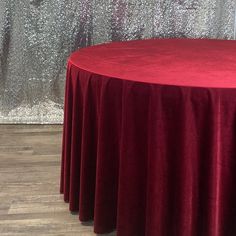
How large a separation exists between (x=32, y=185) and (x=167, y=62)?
911mm

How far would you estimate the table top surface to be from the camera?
139 centimetres

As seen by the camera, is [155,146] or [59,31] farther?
[59,31]

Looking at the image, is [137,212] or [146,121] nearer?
[146,121]

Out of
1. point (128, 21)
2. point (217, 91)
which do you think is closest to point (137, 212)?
point (217, 91)

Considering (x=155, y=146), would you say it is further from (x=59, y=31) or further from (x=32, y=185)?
(x=59, y=31)

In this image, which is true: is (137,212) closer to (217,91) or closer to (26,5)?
(217,91)

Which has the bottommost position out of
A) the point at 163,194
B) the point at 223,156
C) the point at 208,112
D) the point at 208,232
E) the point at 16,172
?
the point at 16,172

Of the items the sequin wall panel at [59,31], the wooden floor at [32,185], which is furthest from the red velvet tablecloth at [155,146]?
the sequin wall panel at [59,31]

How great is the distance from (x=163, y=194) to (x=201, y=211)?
0.15m

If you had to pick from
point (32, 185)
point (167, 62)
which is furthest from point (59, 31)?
point (167, 62)

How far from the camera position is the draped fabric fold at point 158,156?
4.29 ft

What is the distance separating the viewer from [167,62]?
1674mm

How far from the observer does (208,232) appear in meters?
1.41

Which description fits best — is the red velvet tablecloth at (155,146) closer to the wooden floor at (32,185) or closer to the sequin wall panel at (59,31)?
the wooden floor at (32,185)
